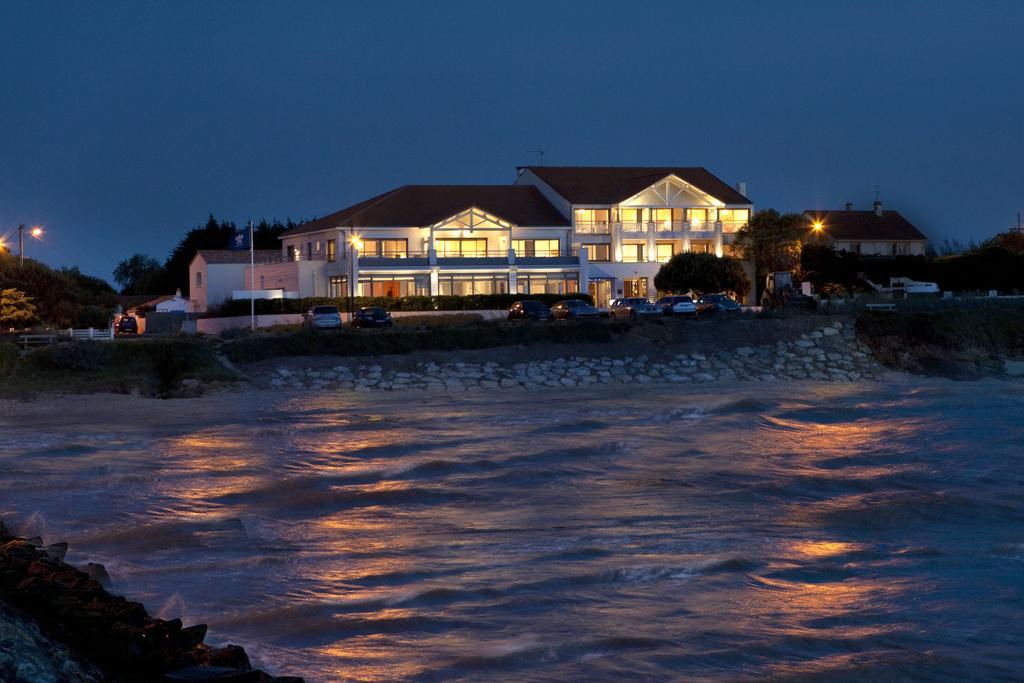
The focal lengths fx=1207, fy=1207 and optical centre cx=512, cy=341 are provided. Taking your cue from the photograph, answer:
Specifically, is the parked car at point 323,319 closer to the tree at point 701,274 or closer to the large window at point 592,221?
the tree at point 701,274

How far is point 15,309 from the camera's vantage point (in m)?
60.5

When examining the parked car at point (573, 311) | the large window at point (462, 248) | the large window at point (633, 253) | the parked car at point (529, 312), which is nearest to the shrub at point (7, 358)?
the parked car at point (529, 312)

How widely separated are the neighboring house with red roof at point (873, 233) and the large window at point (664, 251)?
920 inches

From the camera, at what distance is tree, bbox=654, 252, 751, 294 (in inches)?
2960

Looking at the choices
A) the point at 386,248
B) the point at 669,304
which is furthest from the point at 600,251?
the point at 669,304

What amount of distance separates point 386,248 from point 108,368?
3507 cm

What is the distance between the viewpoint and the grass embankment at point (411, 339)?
46969 mm

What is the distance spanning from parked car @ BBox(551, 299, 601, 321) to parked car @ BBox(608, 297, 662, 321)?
970 millimetres

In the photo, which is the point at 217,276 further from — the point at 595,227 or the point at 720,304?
the point at 720,304

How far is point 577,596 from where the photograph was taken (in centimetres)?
1320

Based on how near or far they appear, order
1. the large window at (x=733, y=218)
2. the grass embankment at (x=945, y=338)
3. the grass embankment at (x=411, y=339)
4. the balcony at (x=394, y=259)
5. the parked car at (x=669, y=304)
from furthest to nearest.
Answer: the large window at (x=733, y=218) → the balcony at (x=394, y=259) → the parked car at (x=669, y=304) → the grass embankment at (x=945, y=338) → the grass embankment at (x=411, y=339)

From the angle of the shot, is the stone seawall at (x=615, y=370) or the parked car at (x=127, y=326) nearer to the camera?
the stone seawall at (x=615, y=370)

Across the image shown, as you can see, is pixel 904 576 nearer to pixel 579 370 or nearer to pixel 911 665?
pixel 911 665

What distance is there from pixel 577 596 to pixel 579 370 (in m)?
34.5
